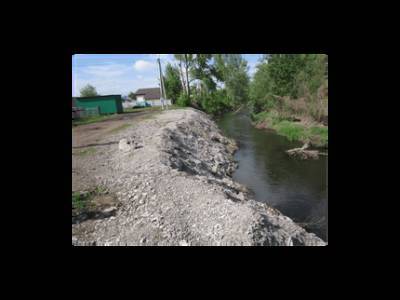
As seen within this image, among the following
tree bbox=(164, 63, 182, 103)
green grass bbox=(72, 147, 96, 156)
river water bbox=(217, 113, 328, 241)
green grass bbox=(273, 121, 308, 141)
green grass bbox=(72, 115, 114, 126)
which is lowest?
river water bbox=(217, 113, 328, 241)

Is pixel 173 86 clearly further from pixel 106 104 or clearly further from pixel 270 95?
pixel 270 95

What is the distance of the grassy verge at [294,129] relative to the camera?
7.95 meters

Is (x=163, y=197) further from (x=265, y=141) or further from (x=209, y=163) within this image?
(x=265, y=141)

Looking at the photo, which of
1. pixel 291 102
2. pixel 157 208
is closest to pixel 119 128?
pixel 157 208

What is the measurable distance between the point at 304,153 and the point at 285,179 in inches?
95.9

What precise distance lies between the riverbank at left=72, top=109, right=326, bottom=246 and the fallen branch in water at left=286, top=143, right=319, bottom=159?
478cm

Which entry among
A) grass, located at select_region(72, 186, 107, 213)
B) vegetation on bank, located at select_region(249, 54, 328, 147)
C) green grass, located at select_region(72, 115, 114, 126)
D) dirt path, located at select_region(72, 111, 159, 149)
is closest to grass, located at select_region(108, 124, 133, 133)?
dirt path, located at select_region(72, 111, 159, 149)

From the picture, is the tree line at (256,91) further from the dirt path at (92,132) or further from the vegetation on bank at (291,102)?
the dirt path at (92,132)

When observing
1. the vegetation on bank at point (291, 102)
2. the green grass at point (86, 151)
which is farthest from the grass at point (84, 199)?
the vegetation on bank at point (291, 102)

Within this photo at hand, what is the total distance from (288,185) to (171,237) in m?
4.23

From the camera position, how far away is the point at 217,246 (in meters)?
2.35

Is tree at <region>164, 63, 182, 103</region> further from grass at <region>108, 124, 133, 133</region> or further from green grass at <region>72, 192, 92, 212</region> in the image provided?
green grass at <region>72, 192, 92, 212</region>

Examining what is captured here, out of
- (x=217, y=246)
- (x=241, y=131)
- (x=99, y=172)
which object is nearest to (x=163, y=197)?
(x=217, y=246)

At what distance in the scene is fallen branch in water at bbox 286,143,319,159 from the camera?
25.7ft
